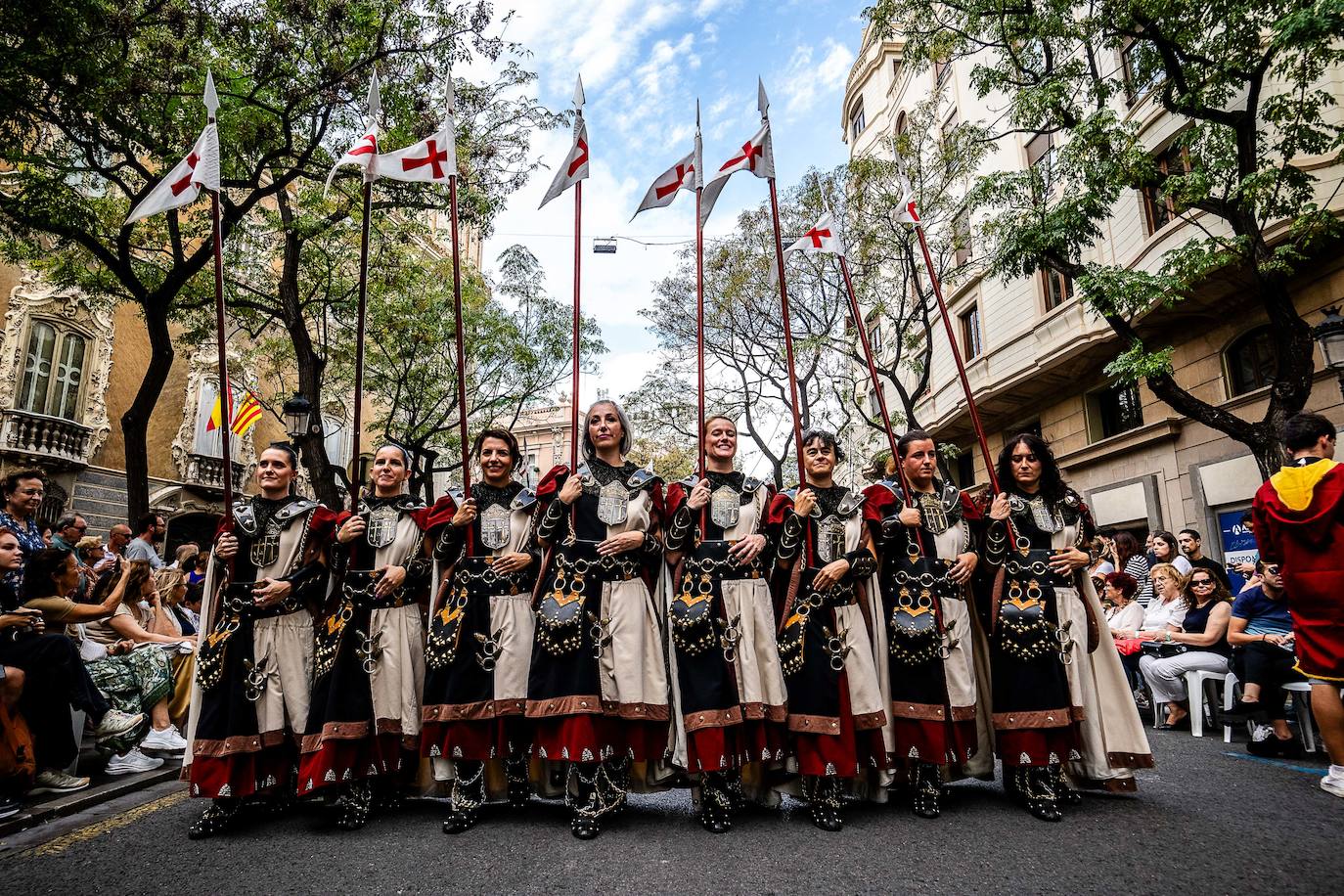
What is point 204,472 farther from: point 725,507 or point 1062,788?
point 1062,788

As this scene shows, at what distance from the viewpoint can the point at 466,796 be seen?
379cm

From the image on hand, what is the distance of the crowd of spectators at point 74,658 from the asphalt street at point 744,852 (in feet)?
2.33

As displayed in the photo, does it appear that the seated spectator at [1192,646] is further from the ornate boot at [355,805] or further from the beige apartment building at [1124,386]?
the ornate boot at [355,805]

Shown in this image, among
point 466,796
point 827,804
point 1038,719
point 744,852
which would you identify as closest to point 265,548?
point 466,796

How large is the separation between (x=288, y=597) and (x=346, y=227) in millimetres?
11249

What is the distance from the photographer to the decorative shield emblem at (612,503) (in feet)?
13.2

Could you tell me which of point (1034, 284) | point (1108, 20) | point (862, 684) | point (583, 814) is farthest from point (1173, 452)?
point (583, 814)

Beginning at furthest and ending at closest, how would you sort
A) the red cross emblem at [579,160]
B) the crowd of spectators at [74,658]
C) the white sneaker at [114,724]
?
the white sneaker at [114,724]
the red cross emblem at [579,160]
the crowd of spectators at [74,658]

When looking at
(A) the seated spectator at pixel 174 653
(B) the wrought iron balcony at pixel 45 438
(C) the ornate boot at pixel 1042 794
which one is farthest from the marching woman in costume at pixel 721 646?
(B) the wrought iron balcony at pixel 45 438

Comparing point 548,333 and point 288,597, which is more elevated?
point 548,333

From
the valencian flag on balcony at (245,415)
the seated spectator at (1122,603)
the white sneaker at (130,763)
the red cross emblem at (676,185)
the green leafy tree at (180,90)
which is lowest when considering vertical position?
the white sneaker at (130,763)

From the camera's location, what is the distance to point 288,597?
13.5ft

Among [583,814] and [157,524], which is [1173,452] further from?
[157,524]

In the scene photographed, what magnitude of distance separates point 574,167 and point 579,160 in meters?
0.06
